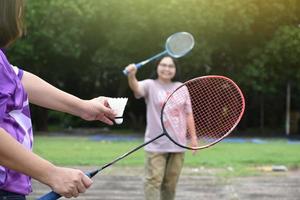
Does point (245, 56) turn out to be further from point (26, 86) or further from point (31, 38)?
point (26, 86)

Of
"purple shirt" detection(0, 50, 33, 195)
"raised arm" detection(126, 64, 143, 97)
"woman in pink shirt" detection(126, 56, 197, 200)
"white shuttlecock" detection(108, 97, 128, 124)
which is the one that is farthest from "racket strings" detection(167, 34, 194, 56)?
"purple shirt" detection(0, 50, 33, 195)

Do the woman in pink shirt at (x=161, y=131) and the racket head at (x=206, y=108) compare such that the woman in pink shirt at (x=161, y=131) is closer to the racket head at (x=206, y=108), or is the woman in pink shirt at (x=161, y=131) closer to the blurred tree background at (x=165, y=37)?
the racket head at (x=206, y=108)

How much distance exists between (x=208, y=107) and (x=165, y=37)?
17610 millimetres

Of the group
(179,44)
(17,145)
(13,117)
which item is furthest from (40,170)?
(179,44)

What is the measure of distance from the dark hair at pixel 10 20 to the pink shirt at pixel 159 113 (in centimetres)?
369

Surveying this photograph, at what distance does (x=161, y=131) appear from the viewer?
6.32 m

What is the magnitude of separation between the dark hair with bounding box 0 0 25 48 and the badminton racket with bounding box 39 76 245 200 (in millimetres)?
1971

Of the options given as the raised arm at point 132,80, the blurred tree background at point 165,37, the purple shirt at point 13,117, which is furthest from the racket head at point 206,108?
the blurred tree background at point 165,37

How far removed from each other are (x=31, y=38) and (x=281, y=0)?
9.73 meters

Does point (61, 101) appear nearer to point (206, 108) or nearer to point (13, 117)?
point (13, 117)

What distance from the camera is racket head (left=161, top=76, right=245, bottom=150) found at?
14.2 feet

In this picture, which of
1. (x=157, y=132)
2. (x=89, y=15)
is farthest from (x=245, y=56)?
(x=157, y=132)

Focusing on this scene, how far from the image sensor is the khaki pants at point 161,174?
6184 mm

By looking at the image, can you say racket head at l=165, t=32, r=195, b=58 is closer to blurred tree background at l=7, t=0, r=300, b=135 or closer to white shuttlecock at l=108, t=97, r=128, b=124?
white shuttlecock at l=108, t=97, r=128, b=124
